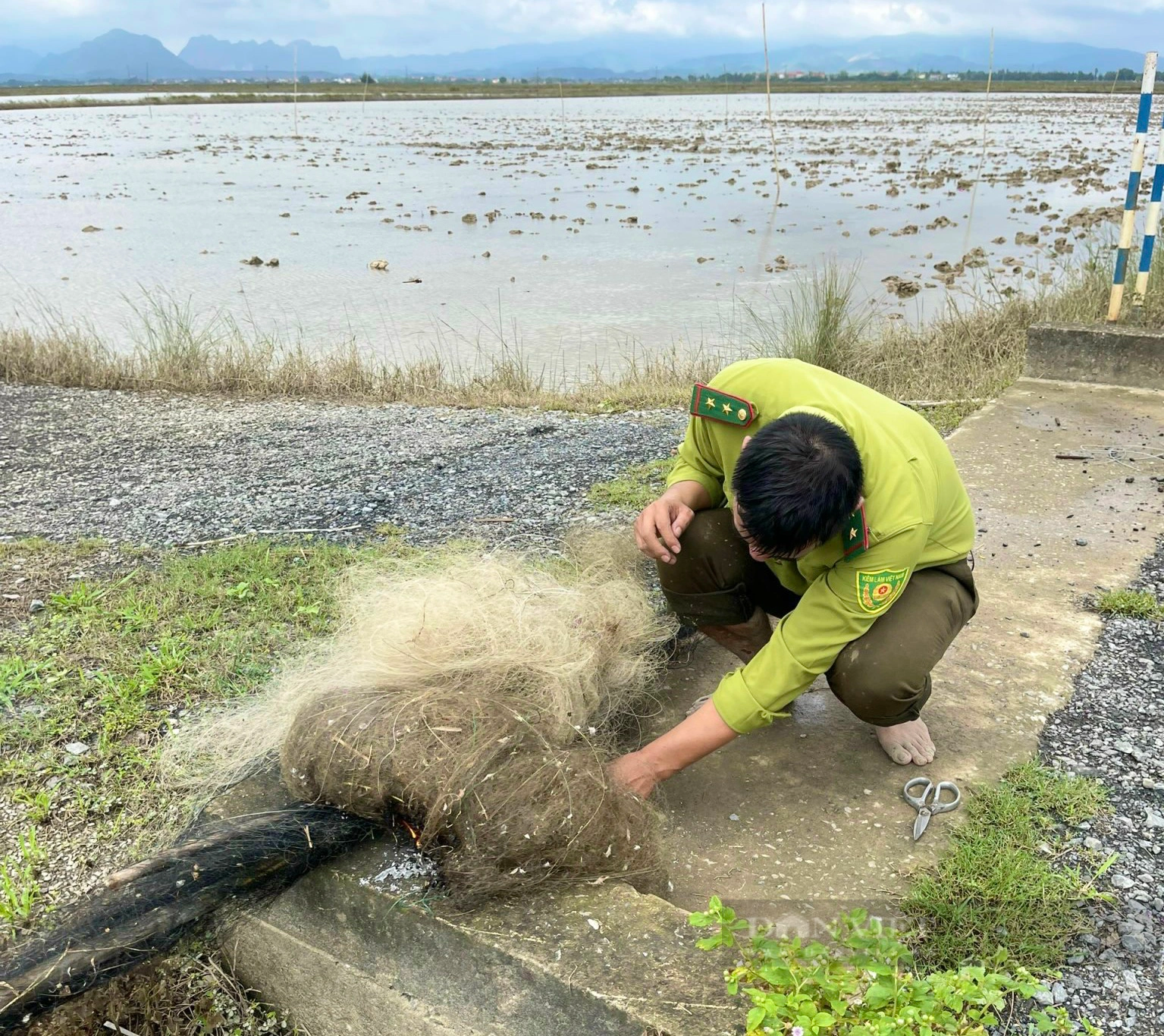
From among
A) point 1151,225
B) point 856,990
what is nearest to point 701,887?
point 856,990

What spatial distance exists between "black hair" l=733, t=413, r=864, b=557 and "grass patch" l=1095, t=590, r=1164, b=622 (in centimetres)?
177

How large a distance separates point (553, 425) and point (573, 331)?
3.85 meters

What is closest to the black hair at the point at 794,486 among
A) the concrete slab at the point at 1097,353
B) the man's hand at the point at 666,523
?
the man's hand at the point at 666,523

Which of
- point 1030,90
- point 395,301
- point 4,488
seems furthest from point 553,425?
point 1030,90

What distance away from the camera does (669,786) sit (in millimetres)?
2418

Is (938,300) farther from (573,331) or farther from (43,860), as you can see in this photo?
(43,860)

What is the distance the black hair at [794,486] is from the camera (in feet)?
5.90

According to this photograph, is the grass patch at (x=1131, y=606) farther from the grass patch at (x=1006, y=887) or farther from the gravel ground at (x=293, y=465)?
the gravel ground at (x=293, y=465)

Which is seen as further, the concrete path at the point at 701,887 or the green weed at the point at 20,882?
the green weed at the point at 20,882

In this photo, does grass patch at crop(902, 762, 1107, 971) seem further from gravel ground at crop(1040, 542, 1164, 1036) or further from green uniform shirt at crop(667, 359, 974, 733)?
green uniform shirt at crop(667, 359, 974, 733)

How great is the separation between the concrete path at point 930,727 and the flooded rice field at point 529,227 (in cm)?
462

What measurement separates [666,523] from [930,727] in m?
0.92

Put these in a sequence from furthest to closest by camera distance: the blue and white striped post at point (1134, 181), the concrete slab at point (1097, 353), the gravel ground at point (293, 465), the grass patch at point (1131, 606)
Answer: the concrete slab at point (1097, 353), the blue and white striped post at point (1134, 181), the gravel ground at point (293, 465), the grass patch at point (1131, 606)

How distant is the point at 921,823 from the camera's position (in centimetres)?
222
